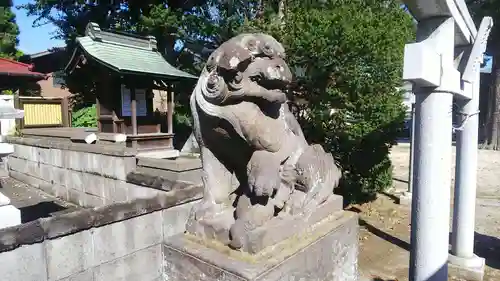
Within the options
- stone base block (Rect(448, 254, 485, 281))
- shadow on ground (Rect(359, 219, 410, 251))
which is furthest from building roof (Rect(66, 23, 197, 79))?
stone base block (Rect(448, 254, 485, 281))

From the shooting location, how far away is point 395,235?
20.5 ft

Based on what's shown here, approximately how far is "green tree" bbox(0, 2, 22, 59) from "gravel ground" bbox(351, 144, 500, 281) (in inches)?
742

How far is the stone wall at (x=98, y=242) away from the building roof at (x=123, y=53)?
423 cm

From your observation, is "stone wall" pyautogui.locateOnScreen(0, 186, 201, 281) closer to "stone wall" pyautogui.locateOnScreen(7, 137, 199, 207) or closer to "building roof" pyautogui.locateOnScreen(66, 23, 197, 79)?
"stone wall" pyautogui.locateOnScreen(7, 137, 199, 207)

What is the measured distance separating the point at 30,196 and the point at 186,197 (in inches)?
212

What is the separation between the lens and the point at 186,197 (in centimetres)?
439

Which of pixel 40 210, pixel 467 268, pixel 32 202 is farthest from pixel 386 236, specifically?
pixel 32 202

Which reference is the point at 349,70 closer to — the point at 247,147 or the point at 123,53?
the point at 247,147

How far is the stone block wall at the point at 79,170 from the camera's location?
6098 millimetres

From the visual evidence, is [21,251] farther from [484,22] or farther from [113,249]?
[484,22]

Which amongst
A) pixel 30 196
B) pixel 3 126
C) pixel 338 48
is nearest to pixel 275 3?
pixel 338 48

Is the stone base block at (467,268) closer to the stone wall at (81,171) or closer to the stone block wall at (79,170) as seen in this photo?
the stone wall at (81,171)

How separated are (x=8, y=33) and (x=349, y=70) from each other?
64.8 ft

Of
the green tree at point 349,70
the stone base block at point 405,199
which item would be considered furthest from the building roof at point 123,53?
the stone base block at point 405,199
